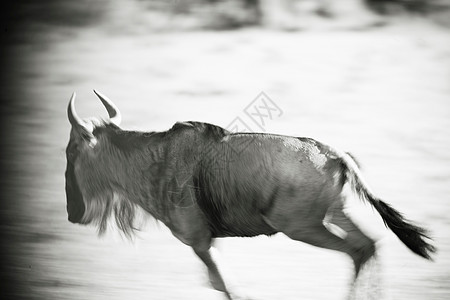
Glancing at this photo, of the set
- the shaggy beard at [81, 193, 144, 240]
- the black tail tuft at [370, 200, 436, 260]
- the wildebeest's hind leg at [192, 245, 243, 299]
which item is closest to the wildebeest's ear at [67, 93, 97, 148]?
the shaggy beard at [81, 193, 144, 240]

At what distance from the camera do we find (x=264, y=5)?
790cm

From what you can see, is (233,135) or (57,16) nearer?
(233,135)

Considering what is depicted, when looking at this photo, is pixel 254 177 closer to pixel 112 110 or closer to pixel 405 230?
pixel 405 230

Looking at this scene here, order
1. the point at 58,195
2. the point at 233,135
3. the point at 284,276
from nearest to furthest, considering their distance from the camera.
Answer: the point at 233,135 → the point at 284,276 → the point at 58,195

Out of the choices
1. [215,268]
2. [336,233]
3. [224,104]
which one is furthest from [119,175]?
[224,104]

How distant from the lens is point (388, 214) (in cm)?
418

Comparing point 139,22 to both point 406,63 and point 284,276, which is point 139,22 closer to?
point 406,63

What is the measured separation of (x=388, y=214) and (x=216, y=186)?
43.9 inches

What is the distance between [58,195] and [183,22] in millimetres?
2736

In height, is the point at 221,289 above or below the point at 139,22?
below

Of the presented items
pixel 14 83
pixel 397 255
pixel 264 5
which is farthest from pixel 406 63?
pixel 14 83

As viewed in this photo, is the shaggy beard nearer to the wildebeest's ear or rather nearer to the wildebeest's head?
the wildebeest's head

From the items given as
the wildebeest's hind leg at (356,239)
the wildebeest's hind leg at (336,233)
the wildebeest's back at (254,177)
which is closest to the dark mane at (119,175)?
the wildebeest's back at (254,177)

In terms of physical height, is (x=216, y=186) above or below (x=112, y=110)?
below
